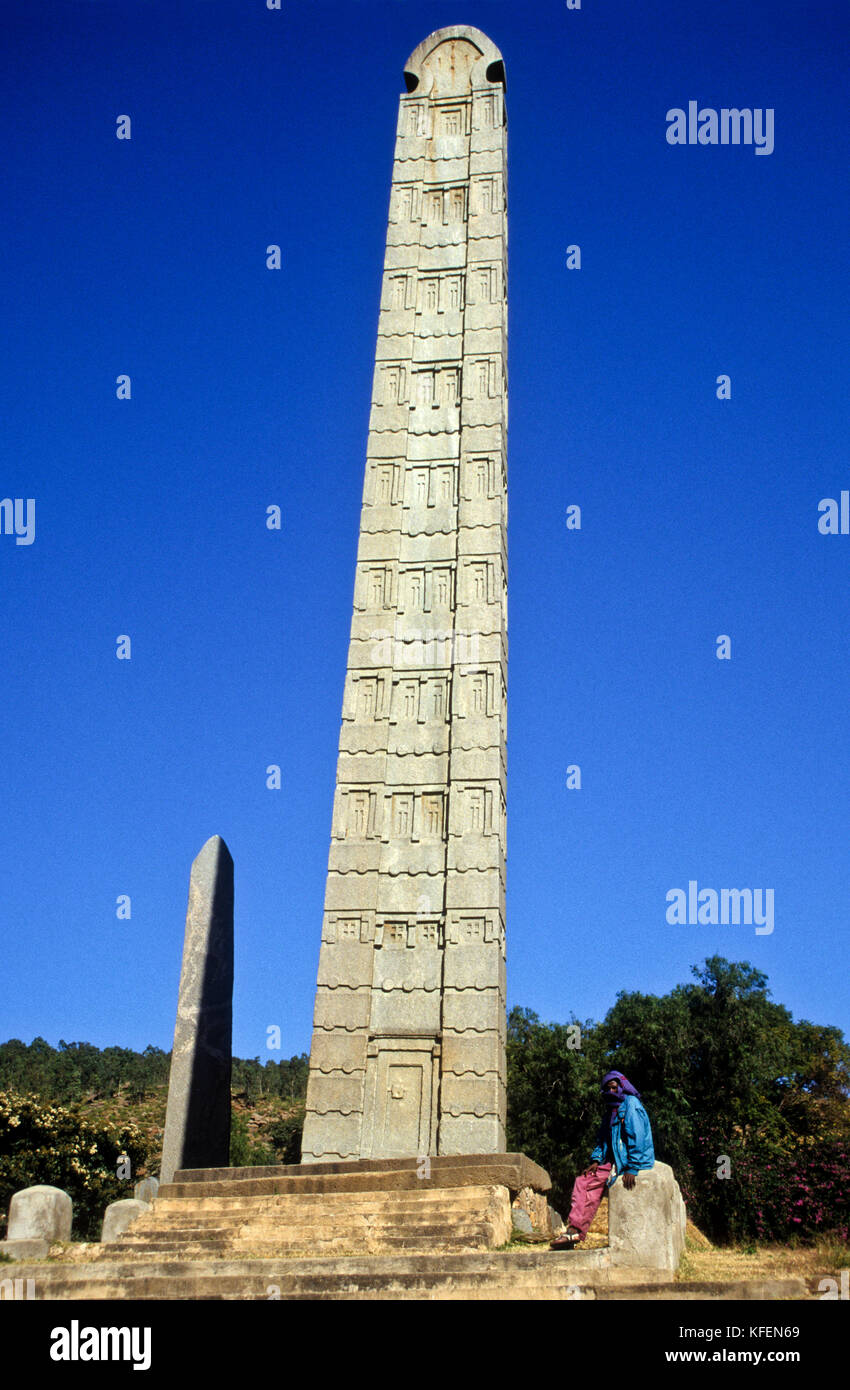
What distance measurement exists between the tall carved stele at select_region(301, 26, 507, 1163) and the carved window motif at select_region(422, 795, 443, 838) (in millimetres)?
15

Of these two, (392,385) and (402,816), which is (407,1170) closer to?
(402,816)

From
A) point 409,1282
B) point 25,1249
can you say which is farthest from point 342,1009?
point 409,1282

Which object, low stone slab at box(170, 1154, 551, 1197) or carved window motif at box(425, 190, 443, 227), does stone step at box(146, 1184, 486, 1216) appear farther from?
carved window motif at box(425, 190, 443, 227)

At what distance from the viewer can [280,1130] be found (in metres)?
38.4

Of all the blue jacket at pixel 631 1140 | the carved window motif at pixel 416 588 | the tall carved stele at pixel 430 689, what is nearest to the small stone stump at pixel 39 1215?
the tall carved stele at pixel 430 689

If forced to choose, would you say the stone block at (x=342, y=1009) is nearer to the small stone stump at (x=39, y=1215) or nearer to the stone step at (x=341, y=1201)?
the stone step at (x=341, y=1201)

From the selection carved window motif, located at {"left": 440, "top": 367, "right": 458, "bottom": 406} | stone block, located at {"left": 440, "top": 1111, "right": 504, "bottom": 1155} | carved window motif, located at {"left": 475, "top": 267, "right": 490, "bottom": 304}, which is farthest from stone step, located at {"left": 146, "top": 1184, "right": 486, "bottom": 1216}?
carved window motif, located at {"left": 475, "top": 267, "right": 490, "bottom": 304}

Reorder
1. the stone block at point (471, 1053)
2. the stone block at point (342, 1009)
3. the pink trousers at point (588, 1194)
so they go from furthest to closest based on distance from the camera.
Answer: the stone block at point (342, 1009)
the stone block at point (471, 1053)
the pink trousers at point (588, 1194)

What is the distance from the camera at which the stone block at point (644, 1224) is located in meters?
6.59

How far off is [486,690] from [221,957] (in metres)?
4.84

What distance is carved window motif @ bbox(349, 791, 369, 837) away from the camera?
12.7 metres

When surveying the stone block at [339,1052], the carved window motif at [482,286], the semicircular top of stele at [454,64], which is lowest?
the stone block at [339,1052]

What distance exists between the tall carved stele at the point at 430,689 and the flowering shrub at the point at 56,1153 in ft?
57.0

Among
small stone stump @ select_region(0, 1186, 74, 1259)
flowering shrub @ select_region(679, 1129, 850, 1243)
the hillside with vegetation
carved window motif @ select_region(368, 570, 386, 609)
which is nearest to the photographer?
small stone stump @ select_region(0, 1186, 74, 1259)
